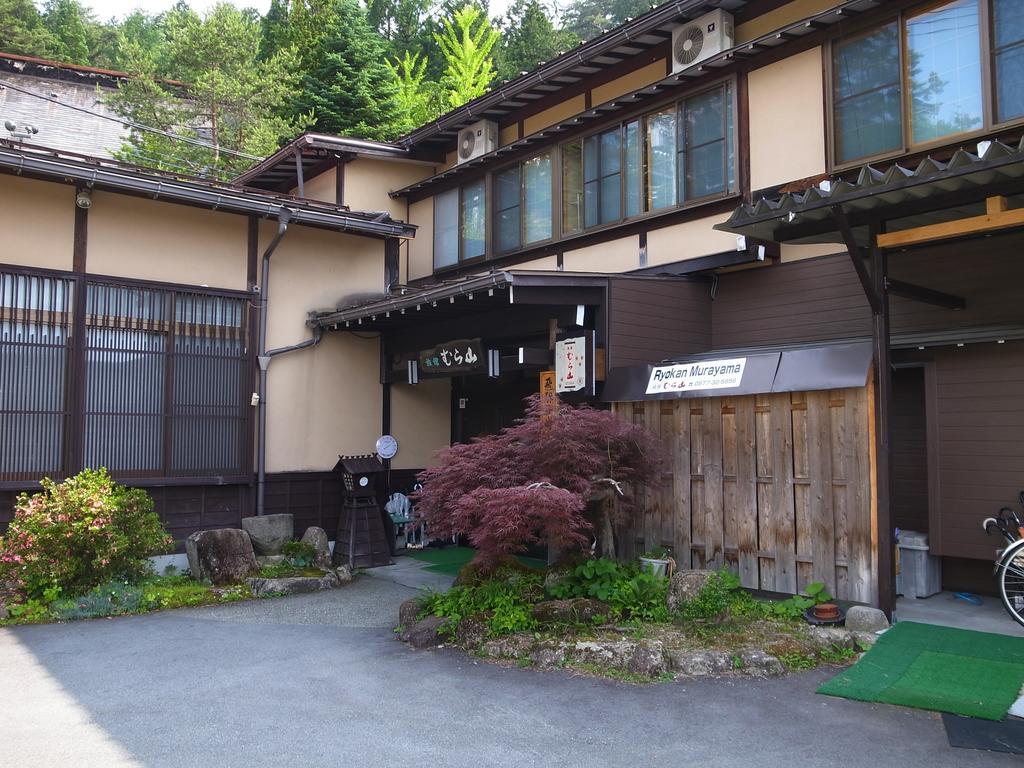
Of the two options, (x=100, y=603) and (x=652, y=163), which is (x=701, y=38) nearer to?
(x=652, y=163)

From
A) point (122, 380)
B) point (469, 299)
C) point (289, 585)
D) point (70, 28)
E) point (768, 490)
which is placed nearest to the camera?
point (768, 490)

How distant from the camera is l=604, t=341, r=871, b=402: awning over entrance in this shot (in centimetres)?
710

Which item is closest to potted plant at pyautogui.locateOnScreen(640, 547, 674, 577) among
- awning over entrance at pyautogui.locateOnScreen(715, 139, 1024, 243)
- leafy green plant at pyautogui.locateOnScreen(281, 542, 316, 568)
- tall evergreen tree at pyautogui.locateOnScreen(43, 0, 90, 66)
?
awning over entrance at pyautogui.locateOnScreen(715, 139, 1024, 243)

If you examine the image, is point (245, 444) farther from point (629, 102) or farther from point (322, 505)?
point (629, 102)

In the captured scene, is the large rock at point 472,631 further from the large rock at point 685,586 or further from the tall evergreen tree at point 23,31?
A: the tall evergreen tree at point 23,31

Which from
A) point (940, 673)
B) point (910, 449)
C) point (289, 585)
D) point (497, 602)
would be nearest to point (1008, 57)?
point (910, 449)

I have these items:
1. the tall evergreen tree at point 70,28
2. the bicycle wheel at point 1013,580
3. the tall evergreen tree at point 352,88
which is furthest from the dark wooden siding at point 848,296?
the tall evergreen tree at point 70,28

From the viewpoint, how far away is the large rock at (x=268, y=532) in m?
10.5

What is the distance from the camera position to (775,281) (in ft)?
30.2

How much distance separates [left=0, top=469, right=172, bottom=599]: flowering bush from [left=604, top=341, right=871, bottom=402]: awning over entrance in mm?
5679

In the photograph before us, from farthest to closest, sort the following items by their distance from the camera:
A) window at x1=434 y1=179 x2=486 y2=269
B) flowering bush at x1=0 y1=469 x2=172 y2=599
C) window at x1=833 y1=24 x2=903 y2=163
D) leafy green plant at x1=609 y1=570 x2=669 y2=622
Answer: window at x1=434 y1=179 x2=486 y2=269 < flowering bush at x1=0 y1=469 x2=172 y2=599 < window at x1=833 y1=24 x2=903 y2=163 < leafy green plant at x1=609 y1=570 x2=669 y2=622

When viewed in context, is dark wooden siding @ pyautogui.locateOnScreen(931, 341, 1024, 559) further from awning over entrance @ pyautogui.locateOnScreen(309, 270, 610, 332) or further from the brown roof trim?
the brown roof trim

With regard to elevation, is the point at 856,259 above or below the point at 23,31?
below

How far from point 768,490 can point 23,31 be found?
3387cm
